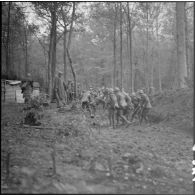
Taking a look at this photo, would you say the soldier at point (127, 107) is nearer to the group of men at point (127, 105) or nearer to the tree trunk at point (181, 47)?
the group of men at point (127, 105)

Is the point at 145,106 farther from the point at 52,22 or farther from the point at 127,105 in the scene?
the point at 52,22

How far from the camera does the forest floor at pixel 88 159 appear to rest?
12.7 feet

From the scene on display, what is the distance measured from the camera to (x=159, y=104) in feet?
32.3

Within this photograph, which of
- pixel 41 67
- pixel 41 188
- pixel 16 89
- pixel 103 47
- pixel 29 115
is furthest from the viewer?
pixel 41 67

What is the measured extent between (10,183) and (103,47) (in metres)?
15.4

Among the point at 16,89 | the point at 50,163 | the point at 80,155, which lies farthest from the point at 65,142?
the point at 16,89

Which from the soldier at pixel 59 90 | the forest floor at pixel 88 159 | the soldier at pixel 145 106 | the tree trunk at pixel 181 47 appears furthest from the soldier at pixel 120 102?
the tree trunk at pixel 181 47

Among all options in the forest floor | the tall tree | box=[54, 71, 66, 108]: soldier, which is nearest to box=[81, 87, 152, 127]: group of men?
box=[54, 71, 66, 108]: soldier

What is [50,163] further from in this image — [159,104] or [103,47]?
[103,47]

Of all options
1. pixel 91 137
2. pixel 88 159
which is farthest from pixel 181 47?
pixel 88 159

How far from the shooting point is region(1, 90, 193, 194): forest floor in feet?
12.7

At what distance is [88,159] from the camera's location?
489 centimetres

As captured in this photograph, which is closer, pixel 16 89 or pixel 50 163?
pixel 50 163

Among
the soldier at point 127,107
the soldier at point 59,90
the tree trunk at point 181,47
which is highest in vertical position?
the tree trunk at point 181,47
